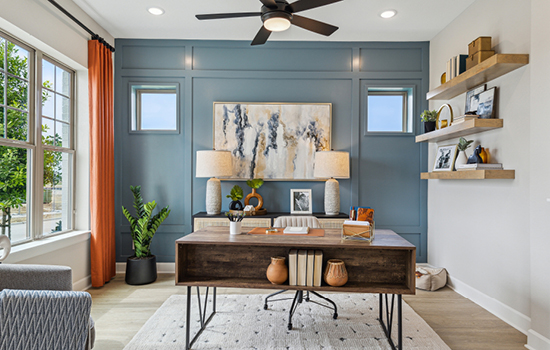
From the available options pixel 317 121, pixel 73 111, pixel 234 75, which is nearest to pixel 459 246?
pixel 317 121

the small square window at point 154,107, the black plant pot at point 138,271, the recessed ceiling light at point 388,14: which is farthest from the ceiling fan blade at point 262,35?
the black plant pot at point 138,271

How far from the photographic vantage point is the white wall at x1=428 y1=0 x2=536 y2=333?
249 cm

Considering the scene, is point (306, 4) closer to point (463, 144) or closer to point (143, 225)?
point (463, 144)

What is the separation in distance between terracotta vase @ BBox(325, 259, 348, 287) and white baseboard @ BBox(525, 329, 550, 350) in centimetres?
143

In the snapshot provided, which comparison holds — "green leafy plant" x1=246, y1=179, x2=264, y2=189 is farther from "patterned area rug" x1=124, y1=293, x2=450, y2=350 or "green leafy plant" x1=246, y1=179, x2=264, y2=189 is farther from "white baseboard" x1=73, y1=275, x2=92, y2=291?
"white baseboard" x1=73, y1=275, x2=92, y2=291

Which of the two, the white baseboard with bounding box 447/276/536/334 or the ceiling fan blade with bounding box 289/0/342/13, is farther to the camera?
the white baseboard with bounding box 447/276/536/334

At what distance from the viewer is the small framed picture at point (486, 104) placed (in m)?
2.78

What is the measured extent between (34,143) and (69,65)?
0.98 metres

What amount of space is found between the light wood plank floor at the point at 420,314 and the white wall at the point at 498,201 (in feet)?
0.55

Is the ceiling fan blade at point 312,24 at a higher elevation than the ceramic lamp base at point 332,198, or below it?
higher

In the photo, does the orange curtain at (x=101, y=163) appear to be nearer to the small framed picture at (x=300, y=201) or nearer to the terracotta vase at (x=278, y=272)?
the small framed picture at (x=300, y=201)

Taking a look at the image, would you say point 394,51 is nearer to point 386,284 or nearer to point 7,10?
point 386,284

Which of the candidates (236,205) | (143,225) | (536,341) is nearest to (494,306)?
(536,341)

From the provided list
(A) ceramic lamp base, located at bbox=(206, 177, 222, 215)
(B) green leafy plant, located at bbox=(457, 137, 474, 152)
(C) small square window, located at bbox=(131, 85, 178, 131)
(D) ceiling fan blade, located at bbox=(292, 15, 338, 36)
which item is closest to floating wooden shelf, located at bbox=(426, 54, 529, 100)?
(B) green leafy plant, located at bbox=(457, 137, 474, 152)
